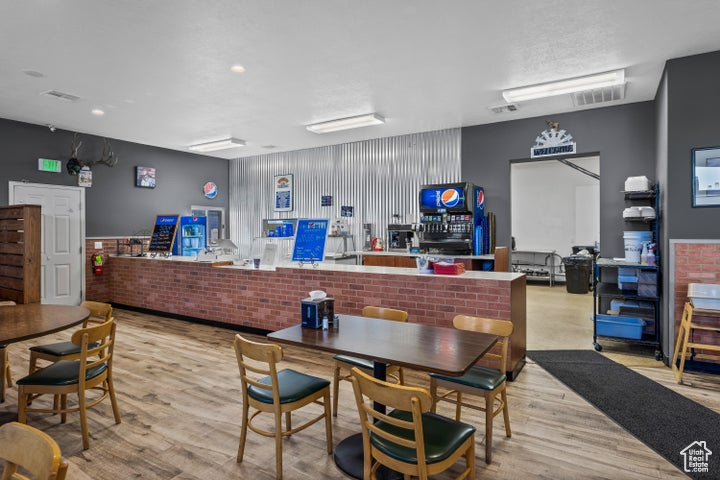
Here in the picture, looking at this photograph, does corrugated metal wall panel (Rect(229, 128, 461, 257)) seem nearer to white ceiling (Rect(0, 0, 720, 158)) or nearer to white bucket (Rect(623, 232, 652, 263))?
white ceiling (Rect(0, 0, 720, 158))

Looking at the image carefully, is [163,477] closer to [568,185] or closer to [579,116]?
[579,116]

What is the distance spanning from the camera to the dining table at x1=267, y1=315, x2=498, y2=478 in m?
2.21

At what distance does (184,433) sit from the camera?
3.04 meters

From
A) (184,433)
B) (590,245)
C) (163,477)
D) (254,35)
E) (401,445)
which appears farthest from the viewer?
(590,245)

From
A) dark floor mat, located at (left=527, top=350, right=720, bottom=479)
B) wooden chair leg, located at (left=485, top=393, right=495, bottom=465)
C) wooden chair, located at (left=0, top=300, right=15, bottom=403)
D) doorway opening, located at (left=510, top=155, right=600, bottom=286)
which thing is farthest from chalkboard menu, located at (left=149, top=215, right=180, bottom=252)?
doorway opening, located at (left=510, top=155, right=600, bottom=286)

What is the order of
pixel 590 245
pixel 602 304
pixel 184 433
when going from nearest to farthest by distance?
pixel 184 433
pixel 602 304
pixel 590 245

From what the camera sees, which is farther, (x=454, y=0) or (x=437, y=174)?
(x=437, y=174)

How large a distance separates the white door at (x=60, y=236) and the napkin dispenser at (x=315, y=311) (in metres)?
6.80

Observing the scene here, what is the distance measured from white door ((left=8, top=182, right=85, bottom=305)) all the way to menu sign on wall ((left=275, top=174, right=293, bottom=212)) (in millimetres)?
4030

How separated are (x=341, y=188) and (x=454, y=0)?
600 cm

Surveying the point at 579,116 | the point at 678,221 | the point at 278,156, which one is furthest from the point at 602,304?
the point at 278,156

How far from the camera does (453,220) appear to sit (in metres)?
6.89

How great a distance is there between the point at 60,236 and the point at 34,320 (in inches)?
219

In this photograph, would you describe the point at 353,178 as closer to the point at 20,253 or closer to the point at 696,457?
the point at 20,253
